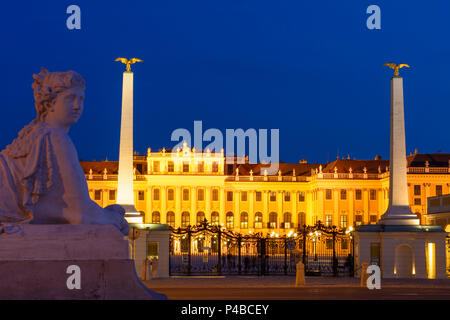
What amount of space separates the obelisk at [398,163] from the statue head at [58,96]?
818 inches

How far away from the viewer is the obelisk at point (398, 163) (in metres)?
27.0

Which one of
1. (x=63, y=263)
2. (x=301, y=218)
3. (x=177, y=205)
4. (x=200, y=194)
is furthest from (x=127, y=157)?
(x=301, y=218)

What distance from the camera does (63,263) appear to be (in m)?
7.13

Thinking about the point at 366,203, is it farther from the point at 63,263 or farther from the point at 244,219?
the point at 63,263

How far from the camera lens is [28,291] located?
278 inches

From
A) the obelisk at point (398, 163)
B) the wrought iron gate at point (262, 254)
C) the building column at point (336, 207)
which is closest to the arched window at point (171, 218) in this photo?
the building column at point (336, 207)

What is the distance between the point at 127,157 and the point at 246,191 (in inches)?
2884

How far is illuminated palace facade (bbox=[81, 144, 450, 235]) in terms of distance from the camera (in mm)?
94812

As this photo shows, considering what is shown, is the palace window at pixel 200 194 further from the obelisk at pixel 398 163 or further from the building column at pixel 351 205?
the obelisk at pixel 398 163
